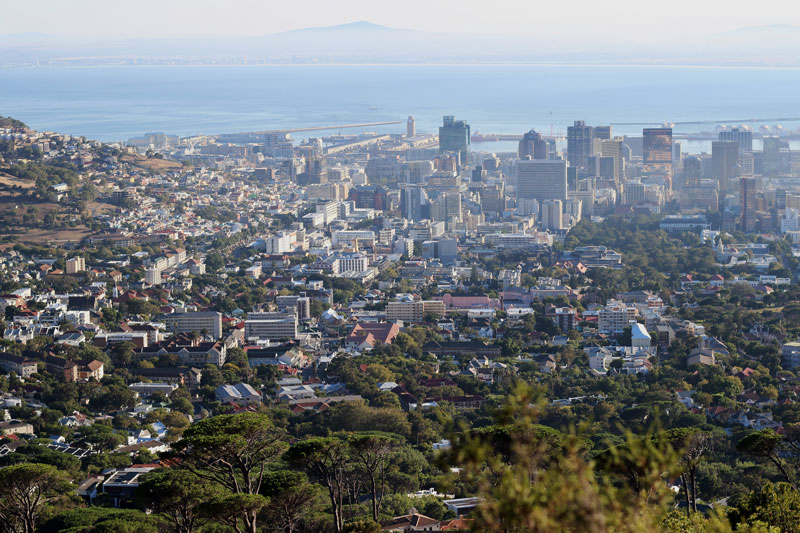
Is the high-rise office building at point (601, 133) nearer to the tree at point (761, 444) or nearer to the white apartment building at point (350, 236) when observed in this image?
the white apartment building at point (350, 236)

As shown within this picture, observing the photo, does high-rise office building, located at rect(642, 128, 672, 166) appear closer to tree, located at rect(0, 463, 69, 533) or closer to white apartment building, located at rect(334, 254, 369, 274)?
white apartment building, located at rect(334, 254, 369, 274)

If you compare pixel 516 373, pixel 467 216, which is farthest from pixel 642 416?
pixel 467 216

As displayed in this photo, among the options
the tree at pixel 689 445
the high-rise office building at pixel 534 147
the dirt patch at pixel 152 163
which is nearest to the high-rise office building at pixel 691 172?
the high-rise office building at pixel 534 147

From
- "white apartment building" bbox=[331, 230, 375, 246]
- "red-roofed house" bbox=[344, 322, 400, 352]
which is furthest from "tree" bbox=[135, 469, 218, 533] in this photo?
"white apartment building" bbox=[331, 230, 375, 246]

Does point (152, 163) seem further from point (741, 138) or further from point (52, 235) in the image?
point (741, 138)

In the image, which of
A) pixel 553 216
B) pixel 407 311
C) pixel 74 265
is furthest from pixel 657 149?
pixel 74 265

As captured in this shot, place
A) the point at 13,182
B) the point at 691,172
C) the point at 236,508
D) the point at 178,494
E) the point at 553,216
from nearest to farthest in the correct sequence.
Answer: the point at 236,508
the point at 178,494
the point at 13,182
the point at 553,216
the point at 691,172

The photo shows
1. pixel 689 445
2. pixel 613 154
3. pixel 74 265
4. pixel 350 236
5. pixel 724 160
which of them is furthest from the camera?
pixel 613 154
